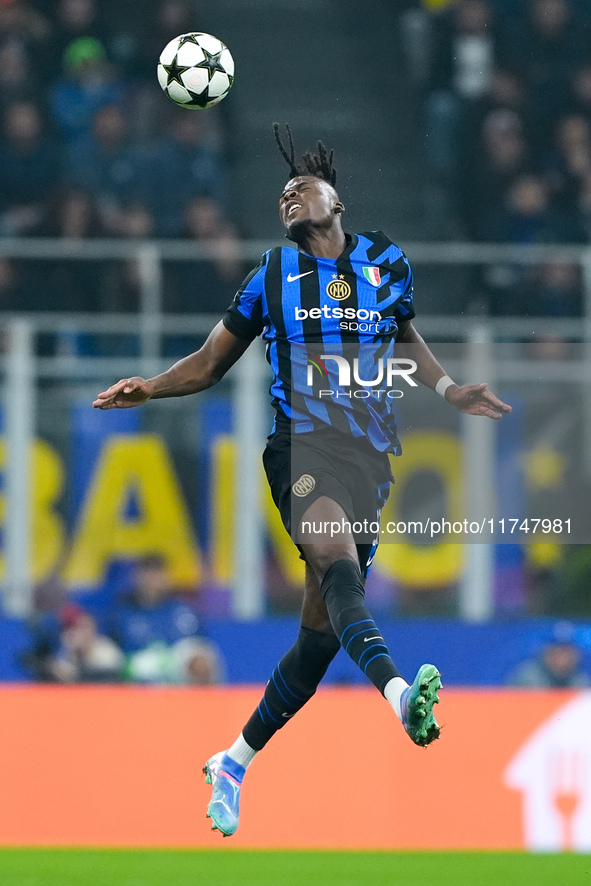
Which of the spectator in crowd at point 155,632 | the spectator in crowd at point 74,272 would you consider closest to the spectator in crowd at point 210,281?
the spectator in crowd at point 74,272

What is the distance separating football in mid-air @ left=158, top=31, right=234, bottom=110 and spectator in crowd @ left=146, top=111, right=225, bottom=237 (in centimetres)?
473

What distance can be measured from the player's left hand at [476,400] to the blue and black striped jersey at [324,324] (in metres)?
0.26

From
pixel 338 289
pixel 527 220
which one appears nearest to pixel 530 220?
pixel 527 220

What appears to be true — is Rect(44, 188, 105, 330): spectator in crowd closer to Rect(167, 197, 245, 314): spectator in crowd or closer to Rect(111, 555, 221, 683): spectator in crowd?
Rect(167, 197, 245, 314): spectator in crowd

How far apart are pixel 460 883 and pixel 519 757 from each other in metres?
1.25

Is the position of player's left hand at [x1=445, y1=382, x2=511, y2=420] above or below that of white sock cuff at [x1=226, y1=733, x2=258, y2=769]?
above

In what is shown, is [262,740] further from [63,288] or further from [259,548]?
[63,288]

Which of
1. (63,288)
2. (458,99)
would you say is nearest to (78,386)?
(63,288)

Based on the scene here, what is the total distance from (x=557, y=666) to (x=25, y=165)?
17.7ft

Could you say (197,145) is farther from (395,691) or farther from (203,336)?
(395,691)

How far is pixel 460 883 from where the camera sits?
6.93m

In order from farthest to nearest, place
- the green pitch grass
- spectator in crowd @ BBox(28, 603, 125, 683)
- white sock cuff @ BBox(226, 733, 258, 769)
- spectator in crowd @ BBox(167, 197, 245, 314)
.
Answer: spectator in crowd @ BBox(167, 197, 245, 314)
spectator in crowd @ BBox(28, 603, 125, 683)
the green pitch grass
white sock cuff @ BBox(226, 733, 258, 769)

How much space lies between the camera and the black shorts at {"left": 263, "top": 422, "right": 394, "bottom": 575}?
5039 mm

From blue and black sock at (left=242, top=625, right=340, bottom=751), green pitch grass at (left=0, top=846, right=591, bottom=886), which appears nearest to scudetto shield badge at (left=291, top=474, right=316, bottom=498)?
blue and black sock at (left=242, top=625, right=340, bottom=751)
